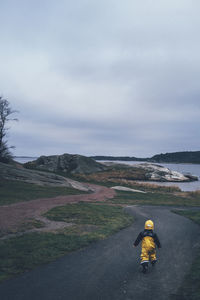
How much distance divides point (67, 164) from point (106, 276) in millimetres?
67799

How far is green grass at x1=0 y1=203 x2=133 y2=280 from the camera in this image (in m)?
9.50

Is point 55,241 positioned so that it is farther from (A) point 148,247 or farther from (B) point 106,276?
(A) point 148,247

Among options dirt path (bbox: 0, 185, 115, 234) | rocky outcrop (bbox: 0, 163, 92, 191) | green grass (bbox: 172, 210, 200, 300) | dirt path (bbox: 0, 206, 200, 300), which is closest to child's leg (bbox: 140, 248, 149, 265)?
dirt path (bbox: 0, 206, 200, 300)

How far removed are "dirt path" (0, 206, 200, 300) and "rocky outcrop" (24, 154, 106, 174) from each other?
199 feet

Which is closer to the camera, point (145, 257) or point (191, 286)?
point (191, 286)

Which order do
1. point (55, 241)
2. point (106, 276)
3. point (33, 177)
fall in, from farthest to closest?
point (33, 177) < point (55, 241) < point (106, 276)

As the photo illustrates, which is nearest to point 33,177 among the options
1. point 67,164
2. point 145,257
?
point 145,257

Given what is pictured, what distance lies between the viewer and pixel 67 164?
75.4m

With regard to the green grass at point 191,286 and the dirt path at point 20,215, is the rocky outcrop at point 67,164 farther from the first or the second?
the green grass at point 191,286

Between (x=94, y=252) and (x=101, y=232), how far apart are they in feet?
11.5

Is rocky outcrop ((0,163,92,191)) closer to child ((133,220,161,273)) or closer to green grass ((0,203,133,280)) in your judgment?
green grass ((0,203,133,280))

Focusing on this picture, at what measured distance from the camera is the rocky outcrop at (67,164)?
240 ft

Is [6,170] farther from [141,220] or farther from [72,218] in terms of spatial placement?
[141,220]

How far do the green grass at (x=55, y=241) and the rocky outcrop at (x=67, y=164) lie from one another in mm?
53332
